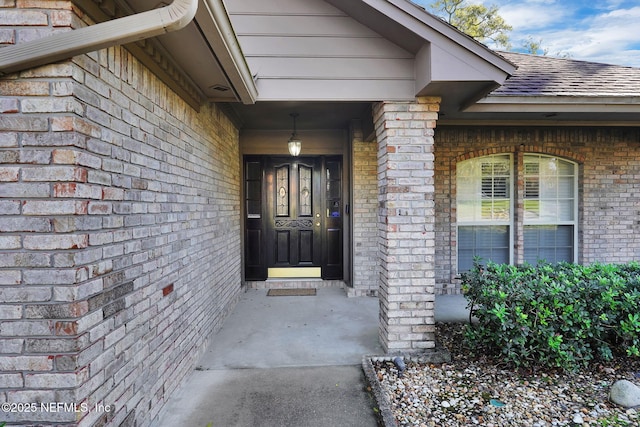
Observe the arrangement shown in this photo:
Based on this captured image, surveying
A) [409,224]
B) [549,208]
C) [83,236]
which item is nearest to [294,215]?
[409,224]

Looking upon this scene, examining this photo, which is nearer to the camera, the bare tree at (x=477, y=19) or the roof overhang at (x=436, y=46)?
the roof overhang at (x=436, y=46)

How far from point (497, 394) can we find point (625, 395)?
33.3 inches

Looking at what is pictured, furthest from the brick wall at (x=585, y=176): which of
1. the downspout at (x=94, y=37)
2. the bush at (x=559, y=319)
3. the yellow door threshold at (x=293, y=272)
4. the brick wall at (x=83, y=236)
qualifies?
the downspout at (x=94, y=37)

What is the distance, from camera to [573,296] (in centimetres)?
272

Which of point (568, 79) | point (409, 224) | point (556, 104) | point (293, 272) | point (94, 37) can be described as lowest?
point (293, 272)

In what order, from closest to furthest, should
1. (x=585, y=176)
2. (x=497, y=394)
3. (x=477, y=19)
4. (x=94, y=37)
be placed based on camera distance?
(x=94, y=37), (x=497, y=394), (x=585, y=176), (x=477, y=19)

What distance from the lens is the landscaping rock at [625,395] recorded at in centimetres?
227

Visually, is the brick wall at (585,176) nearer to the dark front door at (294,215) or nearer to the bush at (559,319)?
the dark front door at (294,215)

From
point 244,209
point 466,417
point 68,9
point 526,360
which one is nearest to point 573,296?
point 526,360

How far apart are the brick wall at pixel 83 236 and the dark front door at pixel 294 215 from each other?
316 centimetres

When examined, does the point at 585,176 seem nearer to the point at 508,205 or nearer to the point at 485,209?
the point at 508,205

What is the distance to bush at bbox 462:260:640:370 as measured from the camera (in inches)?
103

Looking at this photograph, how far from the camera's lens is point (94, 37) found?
1.33m

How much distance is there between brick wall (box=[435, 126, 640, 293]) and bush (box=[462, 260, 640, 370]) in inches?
77.7
